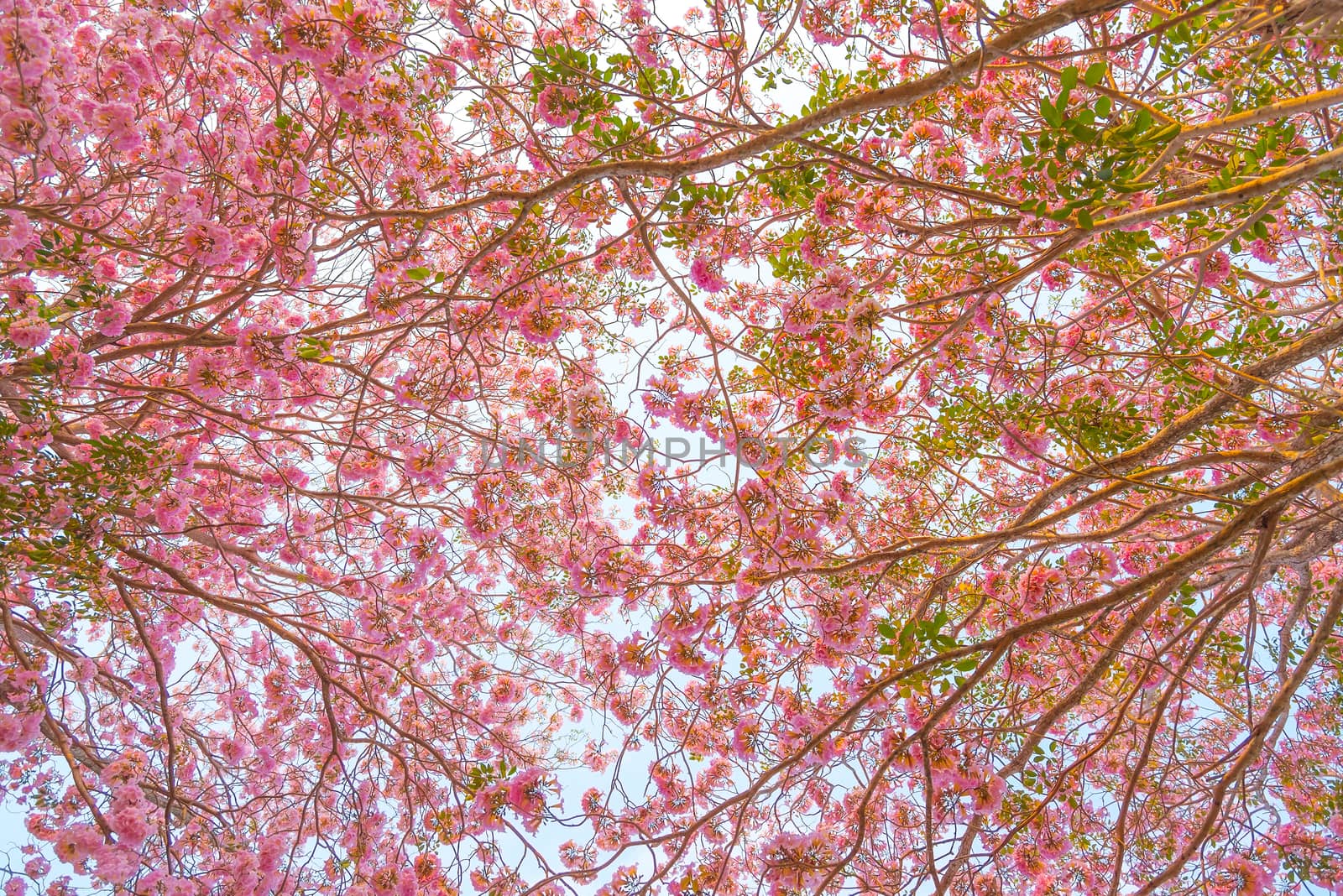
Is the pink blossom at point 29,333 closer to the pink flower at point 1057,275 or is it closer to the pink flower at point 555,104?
the pink flower at point 555,104

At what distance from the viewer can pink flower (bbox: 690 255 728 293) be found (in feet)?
10.1

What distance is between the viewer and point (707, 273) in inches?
122

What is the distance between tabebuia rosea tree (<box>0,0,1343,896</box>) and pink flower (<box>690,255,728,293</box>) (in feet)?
0.14

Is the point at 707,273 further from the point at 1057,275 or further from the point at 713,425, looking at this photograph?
the point at 1057,275

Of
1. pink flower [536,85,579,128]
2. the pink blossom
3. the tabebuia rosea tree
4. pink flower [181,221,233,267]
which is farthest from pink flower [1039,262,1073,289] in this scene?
the pink blossom

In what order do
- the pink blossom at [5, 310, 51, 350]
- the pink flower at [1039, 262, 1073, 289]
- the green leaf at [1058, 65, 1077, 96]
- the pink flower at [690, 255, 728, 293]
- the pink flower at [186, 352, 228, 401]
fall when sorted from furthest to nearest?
the pink flower at [1039, 262, 1073, 289]
the pink flower at [690, 255, 728, 293]
the pink flower at [186, 352, 228, 401]
the pink blossom at [5, 310, 51, 350]
the green leaf at [1058, 65, 1077, 96]

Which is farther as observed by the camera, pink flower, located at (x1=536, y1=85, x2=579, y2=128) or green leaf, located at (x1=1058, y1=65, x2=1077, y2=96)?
pink flower, located at (x1=536, y1=85, x2=579, y2=128)

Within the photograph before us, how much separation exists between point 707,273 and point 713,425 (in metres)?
0.81

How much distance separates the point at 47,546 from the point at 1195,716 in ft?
21.9

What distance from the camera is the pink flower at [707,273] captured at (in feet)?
10.1

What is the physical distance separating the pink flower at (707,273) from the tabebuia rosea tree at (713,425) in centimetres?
4

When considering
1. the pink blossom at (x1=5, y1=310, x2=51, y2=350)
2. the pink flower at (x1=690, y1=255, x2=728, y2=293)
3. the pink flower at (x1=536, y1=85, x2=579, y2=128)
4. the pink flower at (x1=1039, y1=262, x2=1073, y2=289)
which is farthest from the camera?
the pink flower at (x1=1039, y1=262, x2=1073, y2=289)

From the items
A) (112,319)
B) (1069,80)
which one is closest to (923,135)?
(1069,80)

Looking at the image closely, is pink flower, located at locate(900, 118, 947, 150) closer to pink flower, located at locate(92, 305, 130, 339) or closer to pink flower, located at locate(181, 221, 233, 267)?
pink flower, located at locate(181, 221, 233, 267)
